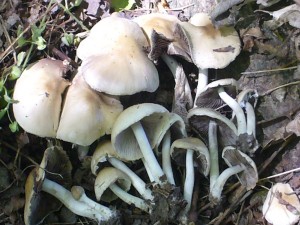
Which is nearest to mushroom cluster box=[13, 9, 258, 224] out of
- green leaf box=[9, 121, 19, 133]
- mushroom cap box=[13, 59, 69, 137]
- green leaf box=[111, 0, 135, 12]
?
mushroom cap box=[13, 59, 69, 137]

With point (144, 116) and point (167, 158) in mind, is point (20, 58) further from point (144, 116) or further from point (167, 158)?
point (167, 158)

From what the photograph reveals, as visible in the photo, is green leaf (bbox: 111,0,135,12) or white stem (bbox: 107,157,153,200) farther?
green leaf (bbox: 111,0,135,12)

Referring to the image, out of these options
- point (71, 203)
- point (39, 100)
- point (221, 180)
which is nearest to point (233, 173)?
point (221, 180)

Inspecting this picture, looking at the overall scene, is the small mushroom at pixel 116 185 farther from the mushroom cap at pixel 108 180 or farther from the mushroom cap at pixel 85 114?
→ the mushroom cap at pixel 85 114

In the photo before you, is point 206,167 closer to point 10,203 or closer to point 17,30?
point 10,203

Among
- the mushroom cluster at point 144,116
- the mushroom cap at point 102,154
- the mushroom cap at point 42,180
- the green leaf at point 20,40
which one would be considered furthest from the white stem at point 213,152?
the green leaf at point 20,40

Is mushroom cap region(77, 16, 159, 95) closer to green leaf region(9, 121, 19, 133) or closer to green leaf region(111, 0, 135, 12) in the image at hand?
green leaf region(111, 0, 135, 12)

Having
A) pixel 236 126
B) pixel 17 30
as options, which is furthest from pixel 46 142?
pixel 236 126
